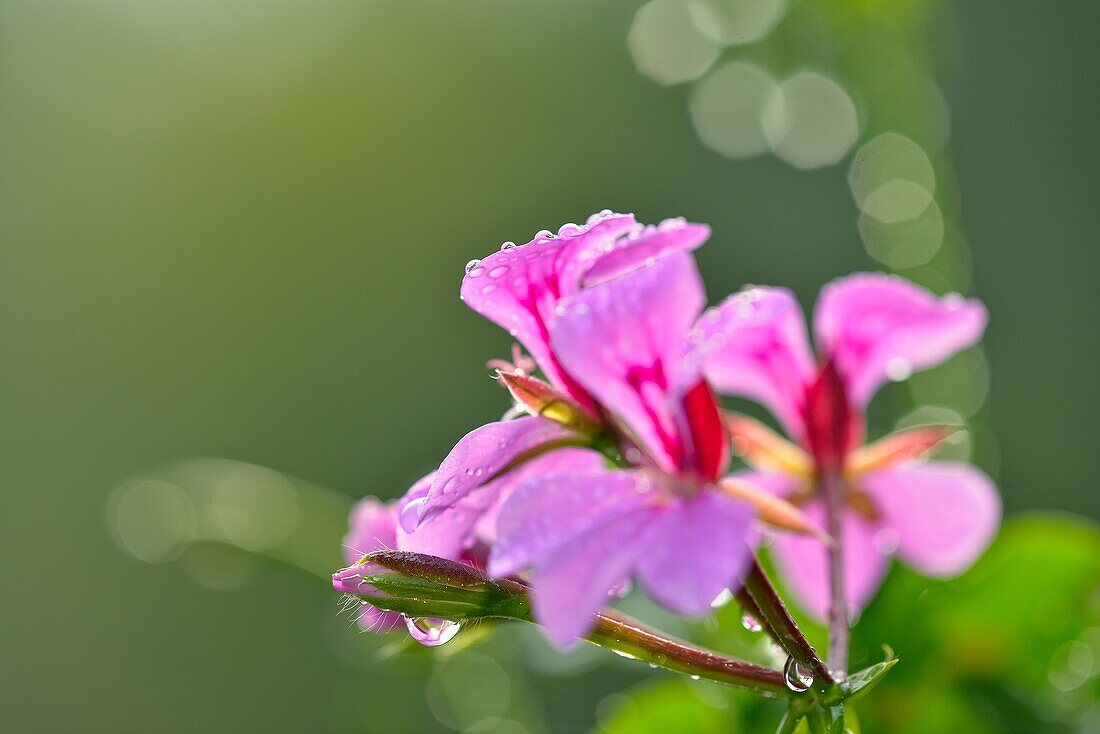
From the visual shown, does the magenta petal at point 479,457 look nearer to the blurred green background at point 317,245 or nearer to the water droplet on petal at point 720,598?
the water droplet on petal at point 720,598

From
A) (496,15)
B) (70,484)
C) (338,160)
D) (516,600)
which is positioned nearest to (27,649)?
(70,484)

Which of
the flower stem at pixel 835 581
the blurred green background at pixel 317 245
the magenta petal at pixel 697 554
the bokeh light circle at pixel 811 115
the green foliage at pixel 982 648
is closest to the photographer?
the magenta petal at pixel 697 554

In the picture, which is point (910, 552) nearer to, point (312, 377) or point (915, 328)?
point (915, 328)

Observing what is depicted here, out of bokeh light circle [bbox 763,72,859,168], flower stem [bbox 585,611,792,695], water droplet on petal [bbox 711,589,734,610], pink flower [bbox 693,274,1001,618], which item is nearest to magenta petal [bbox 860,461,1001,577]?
pink flower [bbox 693,274,1001,618]

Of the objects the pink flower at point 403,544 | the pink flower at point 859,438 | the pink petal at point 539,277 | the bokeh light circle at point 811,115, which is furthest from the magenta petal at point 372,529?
the bokeh light circle at point 811,115

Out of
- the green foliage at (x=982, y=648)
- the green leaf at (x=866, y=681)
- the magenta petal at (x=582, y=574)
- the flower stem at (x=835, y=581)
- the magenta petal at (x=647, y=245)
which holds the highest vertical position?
the magenta petal at (x=647, y=245)

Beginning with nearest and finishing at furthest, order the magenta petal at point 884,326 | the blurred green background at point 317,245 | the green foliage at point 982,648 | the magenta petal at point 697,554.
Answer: the magenta petal at point 697,554 < the magenta petal at point 884,326 < the green foliage at point 982,648 < the blurred green background at point 317,245
